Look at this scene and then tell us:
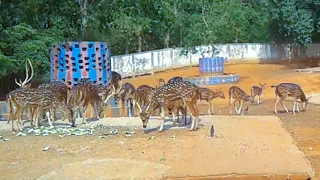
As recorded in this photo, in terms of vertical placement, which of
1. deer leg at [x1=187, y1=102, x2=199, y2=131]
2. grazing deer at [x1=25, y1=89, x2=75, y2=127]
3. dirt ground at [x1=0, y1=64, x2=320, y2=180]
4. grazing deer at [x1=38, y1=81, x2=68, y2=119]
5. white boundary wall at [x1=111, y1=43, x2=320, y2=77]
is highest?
white boundary wall at [x1=111, y1=43, x2=320, y2=77]

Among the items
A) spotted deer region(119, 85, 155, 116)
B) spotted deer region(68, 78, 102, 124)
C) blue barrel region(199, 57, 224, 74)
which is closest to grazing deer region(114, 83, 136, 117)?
spotted deer region(119, 85, 155, 116)

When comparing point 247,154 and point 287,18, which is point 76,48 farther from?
point 287,18

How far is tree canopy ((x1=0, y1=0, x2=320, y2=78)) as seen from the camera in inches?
601

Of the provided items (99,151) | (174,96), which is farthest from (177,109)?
(99,151)

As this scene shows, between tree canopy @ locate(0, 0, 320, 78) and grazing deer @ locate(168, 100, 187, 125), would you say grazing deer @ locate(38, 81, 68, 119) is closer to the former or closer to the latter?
grazing deer @ locate(168, 100, 187, 125)

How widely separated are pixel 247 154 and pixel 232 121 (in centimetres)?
298

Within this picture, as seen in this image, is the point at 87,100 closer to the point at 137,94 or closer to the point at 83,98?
the point at 83,98

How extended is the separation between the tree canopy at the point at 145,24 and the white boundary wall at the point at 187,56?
82cm

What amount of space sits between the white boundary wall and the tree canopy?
82cm

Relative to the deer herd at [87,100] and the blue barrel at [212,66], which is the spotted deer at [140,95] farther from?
the blue barrel at [212,66]

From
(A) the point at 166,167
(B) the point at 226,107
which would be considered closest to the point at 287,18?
(B) the point at 226,107

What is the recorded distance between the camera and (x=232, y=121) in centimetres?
1050

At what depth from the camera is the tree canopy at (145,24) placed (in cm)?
1527

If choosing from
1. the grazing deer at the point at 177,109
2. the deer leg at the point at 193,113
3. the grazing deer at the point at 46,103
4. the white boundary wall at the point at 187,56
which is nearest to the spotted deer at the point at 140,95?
the grazing deer at the point at 177,109
